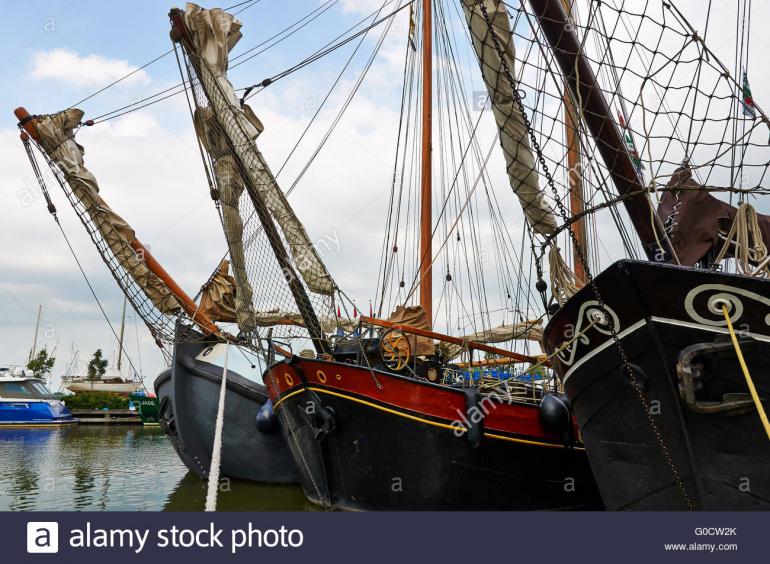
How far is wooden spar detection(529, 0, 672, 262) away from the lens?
6754mm

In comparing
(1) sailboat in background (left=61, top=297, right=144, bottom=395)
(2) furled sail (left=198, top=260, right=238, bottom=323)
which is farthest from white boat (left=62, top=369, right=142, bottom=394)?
(2) furled sail (left=198, top=260, right=238, bottom=323)

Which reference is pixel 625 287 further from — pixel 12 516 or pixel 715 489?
pixel 12 516

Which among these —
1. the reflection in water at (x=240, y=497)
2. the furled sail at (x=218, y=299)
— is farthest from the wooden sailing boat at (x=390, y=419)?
the furled sail at (x=218, y=299)

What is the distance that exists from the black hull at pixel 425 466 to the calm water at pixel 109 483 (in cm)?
201

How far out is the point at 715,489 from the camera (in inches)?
213

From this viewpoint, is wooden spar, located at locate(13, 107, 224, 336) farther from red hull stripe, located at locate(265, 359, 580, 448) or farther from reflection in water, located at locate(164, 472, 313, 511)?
red hull stripe, located at locate(265, 359, 580, 448)

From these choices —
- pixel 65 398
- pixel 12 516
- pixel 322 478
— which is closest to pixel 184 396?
pixel 322 478

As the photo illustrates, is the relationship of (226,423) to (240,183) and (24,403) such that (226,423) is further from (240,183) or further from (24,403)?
(24,403)

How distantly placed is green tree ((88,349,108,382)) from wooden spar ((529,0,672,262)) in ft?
205

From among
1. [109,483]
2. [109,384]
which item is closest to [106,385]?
[109,384]

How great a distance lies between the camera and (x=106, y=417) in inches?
1559

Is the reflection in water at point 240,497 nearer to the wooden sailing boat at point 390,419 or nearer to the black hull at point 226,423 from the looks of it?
the black hull at point 226,423

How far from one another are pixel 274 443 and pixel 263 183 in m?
6.10

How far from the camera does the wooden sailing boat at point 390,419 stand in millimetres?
8977
